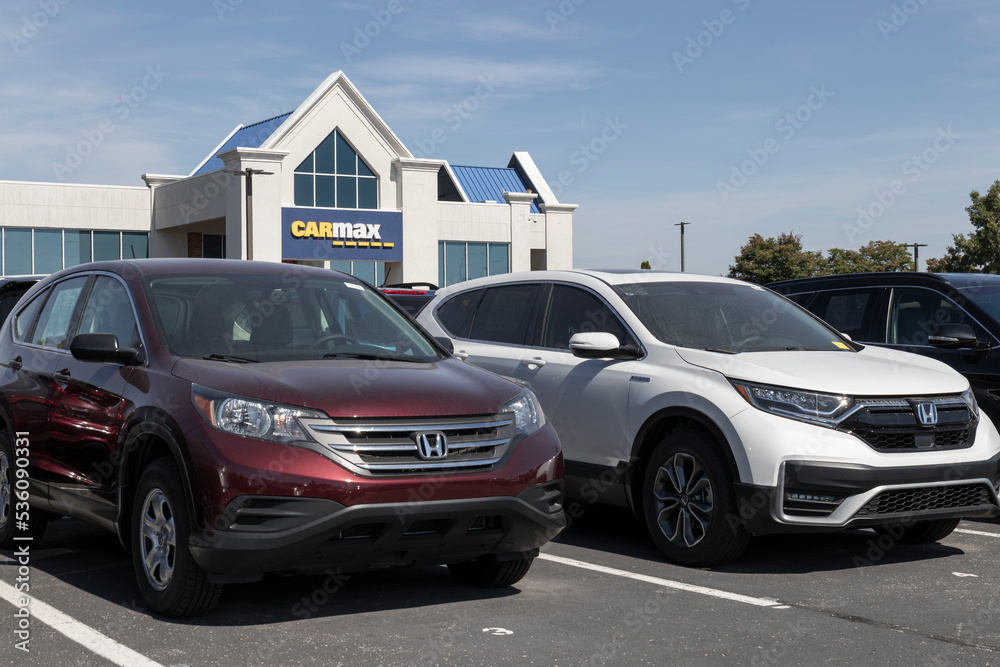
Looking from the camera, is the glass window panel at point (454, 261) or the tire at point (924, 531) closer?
the tire at point (924, 531)

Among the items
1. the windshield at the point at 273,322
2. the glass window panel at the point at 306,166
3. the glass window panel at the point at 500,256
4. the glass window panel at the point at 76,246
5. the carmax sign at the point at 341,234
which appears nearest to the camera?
the windshield at the point at 273,322

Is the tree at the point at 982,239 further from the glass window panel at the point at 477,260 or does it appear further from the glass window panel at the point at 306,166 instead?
the glass window panel at the point at 306,166

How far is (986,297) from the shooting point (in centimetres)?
847

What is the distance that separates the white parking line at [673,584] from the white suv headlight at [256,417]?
85.8 inches

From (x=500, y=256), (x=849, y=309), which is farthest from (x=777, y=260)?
(x=849, y=309)

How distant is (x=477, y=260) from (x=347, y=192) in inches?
303

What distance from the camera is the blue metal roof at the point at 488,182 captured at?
227ft

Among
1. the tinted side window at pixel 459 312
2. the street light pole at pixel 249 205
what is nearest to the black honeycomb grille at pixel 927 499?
the tinted side window at pixel 459 312

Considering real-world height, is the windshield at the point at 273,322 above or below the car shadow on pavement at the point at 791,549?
above

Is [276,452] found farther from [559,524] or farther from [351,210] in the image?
[351,210]

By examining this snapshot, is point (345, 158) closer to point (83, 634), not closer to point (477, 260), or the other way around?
point (477, 260)

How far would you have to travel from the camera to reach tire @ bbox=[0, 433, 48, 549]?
21.9ft

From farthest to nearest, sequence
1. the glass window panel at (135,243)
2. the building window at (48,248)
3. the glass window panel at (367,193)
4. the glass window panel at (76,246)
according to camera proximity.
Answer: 1. the glass window panel at (135,243)
2. the glass window panel at (76,246)
3. the glass window panel at (367,193)
4. the building window at (48,248)

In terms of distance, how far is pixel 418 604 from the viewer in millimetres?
5520
